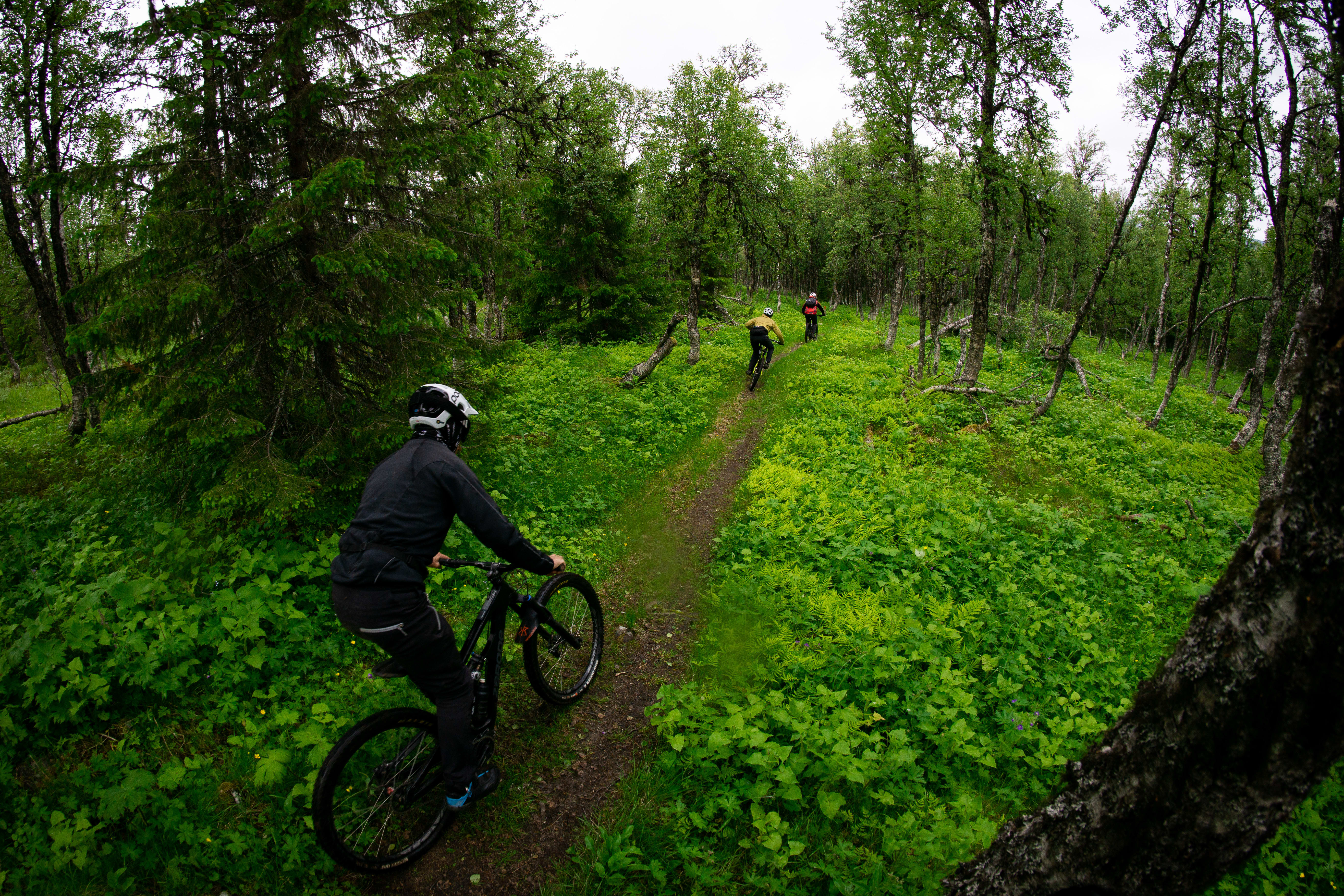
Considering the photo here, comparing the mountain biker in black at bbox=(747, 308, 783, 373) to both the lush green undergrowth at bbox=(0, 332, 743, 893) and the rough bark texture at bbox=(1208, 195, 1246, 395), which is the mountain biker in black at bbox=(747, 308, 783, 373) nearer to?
the lush green undergrowth at bbox=(0, 332, 743, 893)

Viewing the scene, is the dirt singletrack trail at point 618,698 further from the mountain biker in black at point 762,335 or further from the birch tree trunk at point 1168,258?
the birch tree trunk at point 1168,258

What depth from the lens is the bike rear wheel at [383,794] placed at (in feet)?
11.6

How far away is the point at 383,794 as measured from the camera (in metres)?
3.90

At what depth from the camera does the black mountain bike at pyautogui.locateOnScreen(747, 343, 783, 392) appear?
17141 millimetres

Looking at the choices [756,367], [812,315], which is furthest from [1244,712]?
[812,315]

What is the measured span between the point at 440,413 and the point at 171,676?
324 centimetres

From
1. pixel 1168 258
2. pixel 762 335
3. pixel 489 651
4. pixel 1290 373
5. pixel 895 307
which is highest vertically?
pixel 1168 258

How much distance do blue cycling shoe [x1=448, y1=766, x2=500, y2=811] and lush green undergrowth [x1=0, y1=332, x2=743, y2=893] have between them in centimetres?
54

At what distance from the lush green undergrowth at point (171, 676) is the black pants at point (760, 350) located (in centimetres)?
985

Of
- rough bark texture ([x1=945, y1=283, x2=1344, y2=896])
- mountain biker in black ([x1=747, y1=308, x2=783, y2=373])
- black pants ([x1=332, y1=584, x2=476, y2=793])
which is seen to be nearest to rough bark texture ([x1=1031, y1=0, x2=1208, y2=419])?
mountain biker in black ([x1=747, y1=308, x2=783, y2=373])

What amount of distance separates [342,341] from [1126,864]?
27.4 ft

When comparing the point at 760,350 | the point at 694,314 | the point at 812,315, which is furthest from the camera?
the point at 812,315

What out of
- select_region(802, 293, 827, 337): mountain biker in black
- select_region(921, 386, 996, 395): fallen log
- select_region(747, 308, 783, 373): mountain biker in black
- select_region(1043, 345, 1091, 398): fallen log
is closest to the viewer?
select_region(921, 386, 996, 395): fallen log

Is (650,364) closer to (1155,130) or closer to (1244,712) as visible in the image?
(1155,130)
